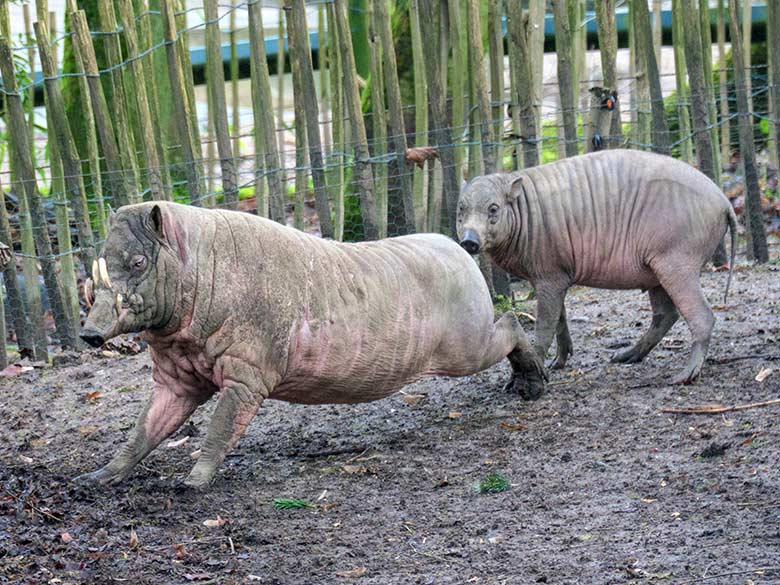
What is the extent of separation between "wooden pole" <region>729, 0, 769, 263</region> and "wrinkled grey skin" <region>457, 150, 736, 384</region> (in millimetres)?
2368

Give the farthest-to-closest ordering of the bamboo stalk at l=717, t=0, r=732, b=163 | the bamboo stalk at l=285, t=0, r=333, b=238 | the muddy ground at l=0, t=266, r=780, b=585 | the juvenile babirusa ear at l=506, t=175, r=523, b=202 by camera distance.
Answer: the bamboo stalk at l=717, t=0, r=732, b=163
the bamboo stalk at l=285, t=0, r=333, b=238
the juvenile babirusa ear at l=506, t=175, r=523, b=202
the muddy ground at l=0, t=266, r=780, b=585

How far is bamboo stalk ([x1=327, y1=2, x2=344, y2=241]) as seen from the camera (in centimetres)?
981

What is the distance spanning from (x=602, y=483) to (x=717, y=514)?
0.77 m

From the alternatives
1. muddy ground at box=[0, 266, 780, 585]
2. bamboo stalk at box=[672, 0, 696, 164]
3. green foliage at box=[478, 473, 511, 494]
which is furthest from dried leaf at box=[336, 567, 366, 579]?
bamboo stalk at box=[672, 0, 696, 164]

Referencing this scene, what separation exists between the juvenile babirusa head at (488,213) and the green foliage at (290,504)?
2.59m

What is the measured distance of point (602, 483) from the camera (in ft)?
19.4

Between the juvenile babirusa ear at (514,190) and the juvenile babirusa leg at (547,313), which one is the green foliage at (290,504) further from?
the juvenile babirusa ear at (514,190)

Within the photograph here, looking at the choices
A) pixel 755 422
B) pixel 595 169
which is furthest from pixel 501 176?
pixel 755 422

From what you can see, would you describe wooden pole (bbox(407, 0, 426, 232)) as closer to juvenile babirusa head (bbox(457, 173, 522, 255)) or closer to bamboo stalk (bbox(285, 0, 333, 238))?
bamboo stalk (bbox(285, 0, 333, 238))

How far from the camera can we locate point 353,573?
16.5 feet

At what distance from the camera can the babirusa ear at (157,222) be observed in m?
5.99

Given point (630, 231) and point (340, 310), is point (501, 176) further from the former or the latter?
point (340, 310)

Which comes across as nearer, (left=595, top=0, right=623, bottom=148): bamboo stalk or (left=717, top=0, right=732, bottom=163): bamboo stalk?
(left=595, top=0, right=623, bottom=148): bamboo stalk

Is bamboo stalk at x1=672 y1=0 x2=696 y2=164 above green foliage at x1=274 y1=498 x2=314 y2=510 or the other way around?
above
